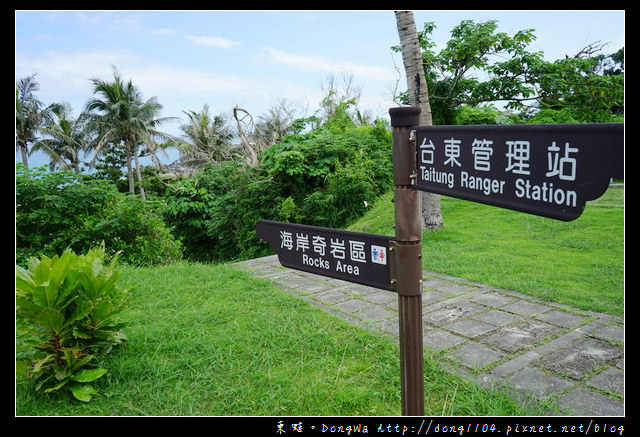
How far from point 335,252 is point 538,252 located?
14.7 ft

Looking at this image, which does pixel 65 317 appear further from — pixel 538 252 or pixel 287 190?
pixel 287 190

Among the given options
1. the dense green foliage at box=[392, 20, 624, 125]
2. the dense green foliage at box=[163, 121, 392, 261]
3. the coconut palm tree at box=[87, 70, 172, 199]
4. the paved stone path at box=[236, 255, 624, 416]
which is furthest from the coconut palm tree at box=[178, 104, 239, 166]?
the paved stone path at box=[236, 255, 624, 416]

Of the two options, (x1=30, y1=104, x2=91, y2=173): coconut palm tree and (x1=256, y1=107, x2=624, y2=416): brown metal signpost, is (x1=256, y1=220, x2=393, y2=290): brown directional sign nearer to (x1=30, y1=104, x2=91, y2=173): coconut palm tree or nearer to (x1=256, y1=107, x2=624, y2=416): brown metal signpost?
(x1=256, y1=107, x2=624, y2=416): brown metal signpost

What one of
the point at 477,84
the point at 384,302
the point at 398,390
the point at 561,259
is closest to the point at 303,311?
the point at 384,302

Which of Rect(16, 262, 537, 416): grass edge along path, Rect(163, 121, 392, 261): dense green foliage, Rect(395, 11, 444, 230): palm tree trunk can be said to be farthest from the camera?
Rect(163, 121, 392, 261): dense green foliage

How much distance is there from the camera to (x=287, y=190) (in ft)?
35.0

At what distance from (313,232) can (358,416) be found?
0.99 meters

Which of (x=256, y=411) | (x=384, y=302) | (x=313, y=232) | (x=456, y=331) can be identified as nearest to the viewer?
(x=313, y=232)

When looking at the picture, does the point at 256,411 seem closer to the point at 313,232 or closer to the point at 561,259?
the point at 313,232

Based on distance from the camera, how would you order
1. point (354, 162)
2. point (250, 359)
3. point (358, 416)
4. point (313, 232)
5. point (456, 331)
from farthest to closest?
point (354, 162)
point (456, 331)
point (250, 359)
point (358, 416)
point (313, 232)

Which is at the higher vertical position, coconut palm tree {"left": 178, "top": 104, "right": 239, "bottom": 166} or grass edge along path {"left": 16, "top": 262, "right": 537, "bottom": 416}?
coconut palm tree {"left": 178, "top": 104, "right": 239, "bottom": 166}

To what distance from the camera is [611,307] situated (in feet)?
12.5

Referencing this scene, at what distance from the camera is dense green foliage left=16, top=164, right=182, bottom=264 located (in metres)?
6.04

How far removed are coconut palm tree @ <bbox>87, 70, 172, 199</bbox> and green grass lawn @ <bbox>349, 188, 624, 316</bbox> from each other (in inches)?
808
